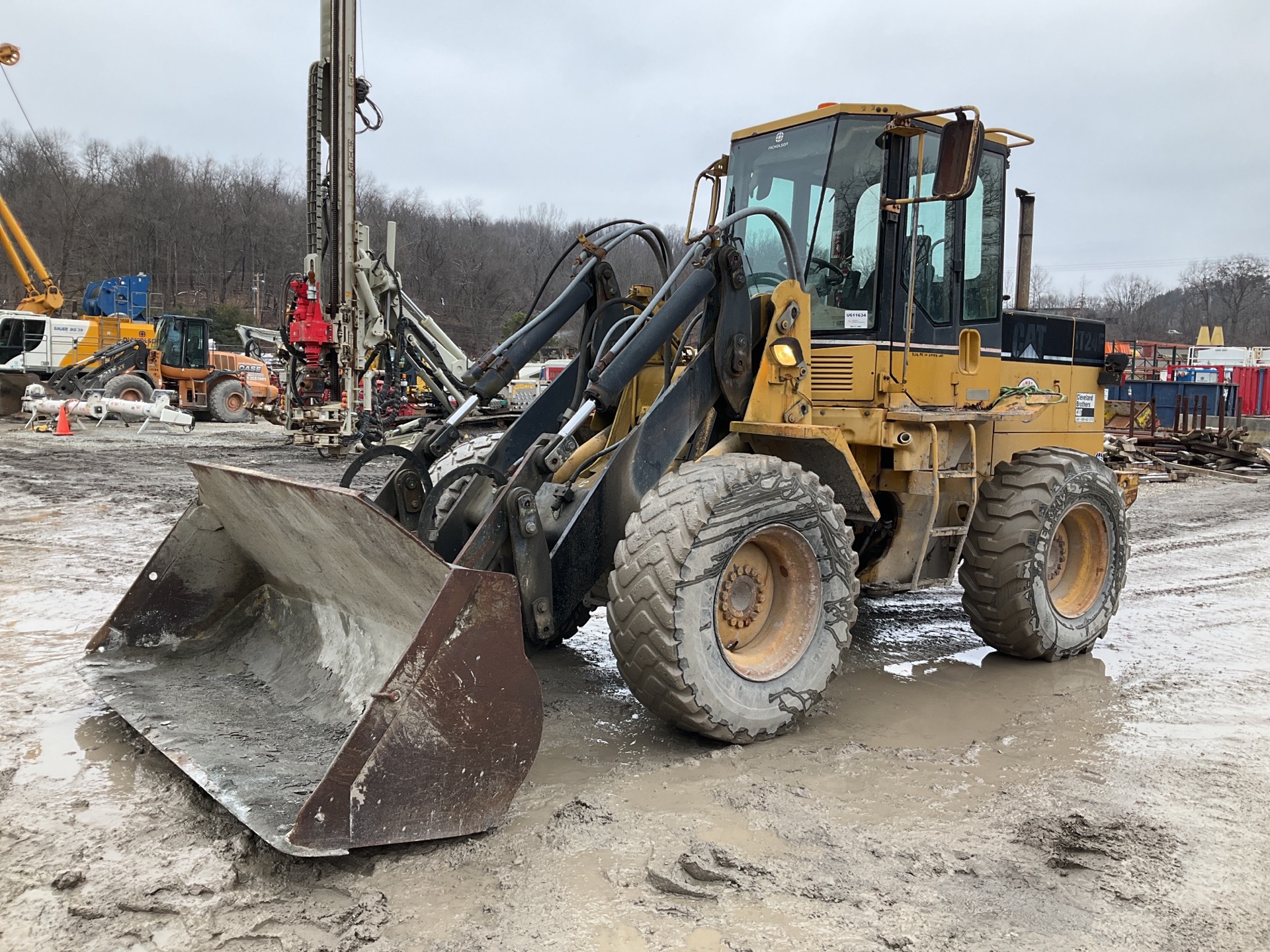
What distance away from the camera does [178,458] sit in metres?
15.1

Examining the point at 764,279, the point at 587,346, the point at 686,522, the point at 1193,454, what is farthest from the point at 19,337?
the point at 1193,454

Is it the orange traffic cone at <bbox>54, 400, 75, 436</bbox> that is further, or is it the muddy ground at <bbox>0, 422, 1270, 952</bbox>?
the orange traffic cone at <bbox>54, 400, 75, 436</bbox>

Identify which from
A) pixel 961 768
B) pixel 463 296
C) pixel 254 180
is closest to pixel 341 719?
pixel 961 768

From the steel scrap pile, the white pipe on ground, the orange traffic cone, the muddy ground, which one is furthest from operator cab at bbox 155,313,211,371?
the steel scrap pile

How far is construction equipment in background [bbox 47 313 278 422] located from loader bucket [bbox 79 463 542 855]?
18.8m

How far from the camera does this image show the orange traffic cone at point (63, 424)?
18.2m

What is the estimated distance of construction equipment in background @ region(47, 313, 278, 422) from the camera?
72.8 ft

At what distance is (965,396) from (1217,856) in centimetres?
264

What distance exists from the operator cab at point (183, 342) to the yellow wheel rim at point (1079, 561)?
2266 centimetres

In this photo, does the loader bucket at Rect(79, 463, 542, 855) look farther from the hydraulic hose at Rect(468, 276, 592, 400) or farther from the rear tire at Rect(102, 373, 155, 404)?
the rear tire at Rect(102, 373, 155, 404)

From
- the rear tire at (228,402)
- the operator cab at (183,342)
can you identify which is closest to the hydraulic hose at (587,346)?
the rear tire at (228,402)

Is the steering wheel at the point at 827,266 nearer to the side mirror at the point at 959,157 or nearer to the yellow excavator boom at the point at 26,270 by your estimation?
the side mirror at the point at 959,157

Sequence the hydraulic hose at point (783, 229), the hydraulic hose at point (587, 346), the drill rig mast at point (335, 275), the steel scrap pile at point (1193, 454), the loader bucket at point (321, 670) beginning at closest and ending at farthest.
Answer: the loader bucket at point (321, 670) → the hydraulic hose at point (783, 229) → the hydraulic hose at point (587, 346) → the drill rig mast at point (335, 275) → the steel scrap pile at point (1193, 454)

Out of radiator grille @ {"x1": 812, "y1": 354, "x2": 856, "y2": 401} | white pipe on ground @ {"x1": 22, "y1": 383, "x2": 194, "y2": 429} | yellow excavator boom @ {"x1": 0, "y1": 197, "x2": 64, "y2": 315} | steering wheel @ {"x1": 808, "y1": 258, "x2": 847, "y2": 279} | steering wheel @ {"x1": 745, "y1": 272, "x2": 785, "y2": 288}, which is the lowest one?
white pipe on ground @ {"x1": 22, "y1": 383, "x2": 194, "y2": 429}
